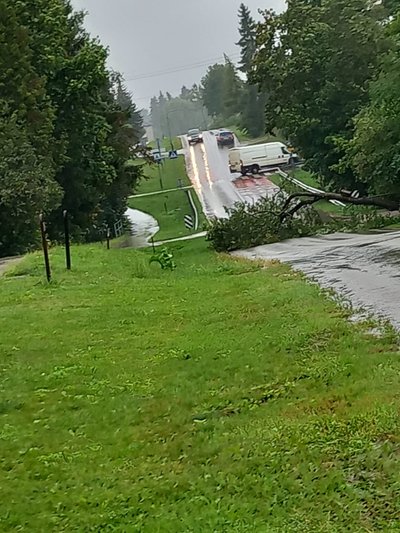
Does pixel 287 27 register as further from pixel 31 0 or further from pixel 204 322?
pixel 204 322

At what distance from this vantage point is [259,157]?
193ft

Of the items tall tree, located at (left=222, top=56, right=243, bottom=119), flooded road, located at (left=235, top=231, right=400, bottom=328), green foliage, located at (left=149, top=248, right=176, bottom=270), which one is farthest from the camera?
tall tree, located at (left=222, top=56, right=243, bottom=119)

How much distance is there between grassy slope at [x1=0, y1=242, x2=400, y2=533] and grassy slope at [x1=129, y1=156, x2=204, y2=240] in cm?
3003

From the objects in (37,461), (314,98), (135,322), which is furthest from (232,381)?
(314,98)

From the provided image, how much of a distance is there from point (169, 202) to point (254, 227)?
1190 inches

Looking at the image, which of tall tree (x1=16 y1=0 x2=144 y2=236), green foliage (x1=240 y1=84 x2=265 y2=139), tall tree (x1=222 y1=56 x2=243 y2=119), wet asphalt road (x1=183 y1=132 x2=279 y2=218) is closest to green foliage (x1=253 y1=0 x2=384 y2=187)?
wet asphalt road (x1=183 y1=132 x2=279 y2=218)

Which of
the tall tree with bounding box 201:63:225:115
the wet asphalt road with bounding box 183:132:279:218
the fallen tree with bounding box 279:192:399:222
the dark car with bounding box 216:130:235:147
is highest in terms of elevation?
the tall tree with bounding box 201:63:225:115

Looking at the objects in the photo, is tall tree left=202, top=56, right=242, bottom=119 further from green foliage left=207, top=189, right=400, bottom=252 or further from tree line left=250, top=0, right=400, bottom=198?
green foliage left=207, top=189, right=400, bottom=252

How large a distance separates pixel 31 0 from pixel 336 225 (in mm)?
15076

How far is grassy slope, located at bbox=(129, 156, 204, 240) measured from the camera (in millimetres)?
43656

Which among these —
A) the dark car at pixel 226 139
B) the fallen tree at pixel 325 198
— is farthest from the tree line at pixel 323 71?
the dark car at pixel 226 139

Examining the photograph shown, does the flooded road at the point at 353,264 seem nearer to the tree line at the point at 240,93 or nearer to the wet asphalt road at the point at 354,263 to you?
the wet asphalt road at the point at 354,263

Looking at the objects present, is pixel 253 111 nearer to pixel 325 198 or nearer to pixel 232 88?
pixel 232 88

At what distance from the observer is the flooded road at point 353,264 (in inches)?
393
